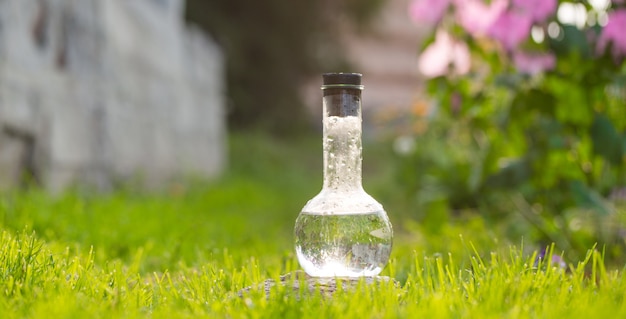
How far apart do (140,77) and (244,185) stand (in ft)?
7.78

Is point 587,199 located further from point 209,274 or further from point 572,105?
point 209,274

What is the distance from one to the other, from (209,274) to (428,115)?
6.42 ft

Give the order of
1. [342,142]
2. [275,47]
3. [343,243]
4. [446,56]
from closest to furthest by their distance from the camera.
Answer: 1. [343,243]
2. [342,142]
3. [446,56]
4. [275,47]

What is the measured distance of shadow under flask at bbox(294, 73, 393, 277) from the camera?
171 centimetres

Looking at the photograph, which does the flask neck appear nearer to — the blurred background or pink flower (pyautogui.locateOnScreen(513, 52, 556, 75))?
the blurred background

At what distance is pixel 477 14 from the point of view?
2.99 m

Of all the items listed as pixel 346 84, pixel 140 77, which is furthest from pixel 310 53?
pixel 346 84

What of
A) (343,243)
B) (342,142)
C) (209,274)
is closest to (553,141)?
(342,142)

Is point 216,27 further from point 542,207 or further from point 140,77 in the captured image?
point 542,207

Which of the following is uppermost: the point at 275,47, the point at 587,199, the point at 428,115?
the point at 275,47

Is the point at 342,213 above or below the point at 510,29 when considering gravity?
below

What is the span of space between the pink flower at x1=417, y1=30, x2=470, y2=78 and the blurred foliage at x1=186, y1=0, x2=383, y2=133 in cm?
705

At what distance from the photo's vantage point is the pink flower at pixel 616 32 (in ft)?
8.39

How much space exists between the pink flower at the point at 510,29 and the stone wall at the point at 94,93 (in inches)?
75.2
